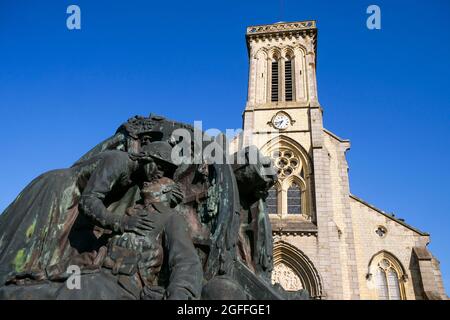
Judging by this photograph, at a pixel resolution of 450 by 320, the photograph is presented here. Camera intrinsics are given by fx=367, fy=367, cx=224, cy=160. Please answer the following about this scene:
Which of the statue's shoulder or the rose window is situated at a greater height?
the rose window

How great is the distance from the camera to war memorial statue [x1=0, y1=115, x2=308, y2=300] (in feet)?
8.03

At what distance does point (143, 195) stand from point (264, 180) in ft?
3.63

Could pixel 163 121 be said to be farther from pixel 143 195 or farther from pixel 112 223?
pixel 112 223

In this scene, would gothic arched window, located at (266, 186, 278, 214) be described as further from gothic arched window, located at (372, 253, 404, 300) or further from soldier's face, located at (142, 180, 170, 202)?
soldier's face, located at (142, 180, 170, 202)

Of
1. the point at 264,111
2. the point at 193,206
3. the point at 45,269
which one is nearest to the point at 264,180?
the point at 193,206

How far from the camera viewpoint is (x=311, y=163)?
21.6 metres

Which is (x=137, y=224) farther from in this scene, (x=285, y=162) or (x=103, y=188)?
(x=285, y=162)

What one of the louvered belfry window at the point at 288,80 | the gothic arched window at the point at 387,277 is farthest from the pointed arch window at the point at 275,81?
the gothic arched window at the point at 387,277

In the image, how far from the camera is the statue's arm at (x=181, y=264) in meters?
2.29

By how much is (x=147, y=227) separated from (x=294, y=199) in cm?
1923

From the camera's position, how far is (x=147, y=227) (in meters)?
2.69

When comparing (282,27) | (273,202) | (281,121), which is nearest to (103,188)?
(273,202)

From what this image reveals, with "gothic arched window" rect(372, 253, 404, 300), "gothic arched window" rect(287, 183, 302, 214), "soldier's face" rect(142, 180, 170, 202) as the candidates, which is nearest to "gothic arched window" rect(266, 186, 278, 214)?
"gothic arched window" rect(287, 183, 302, 214)

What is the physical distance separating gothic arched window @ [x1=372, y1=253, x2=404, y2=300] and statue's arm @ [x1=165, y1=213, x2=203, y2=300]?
1923 cm
